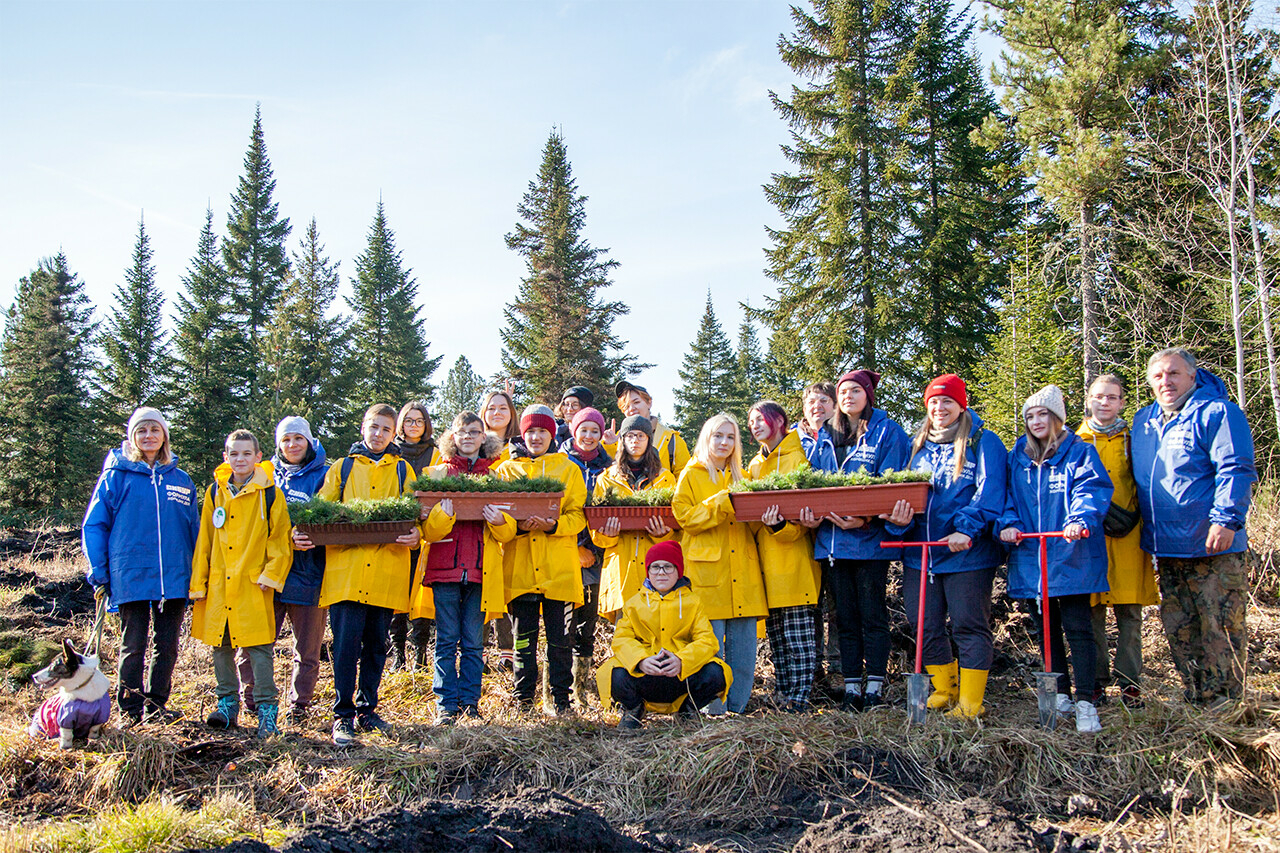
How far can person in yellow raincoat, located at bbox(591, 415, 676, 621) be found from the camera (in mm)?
5664

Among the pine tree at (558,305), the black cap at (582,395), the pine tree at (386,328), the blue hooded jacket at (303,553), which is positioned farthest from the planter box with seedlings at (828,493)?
the pine tree at (386,328)

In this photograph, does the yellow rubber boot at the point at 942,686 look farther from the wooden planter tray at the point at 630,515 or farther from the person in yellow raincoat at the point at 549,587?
the person in yellow raincoat at the point at 549,587

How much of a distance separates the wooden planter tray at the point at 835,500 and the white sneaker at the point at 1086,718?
1347 millimetres

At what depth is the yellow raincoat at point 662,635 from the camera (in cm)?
497

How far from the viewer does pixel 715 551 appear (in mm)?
5359

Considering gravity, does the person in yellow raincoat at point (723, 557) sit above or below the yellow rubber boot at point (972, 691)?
above

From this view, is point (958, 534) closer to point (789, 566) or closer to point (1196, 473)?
point (789, 566)

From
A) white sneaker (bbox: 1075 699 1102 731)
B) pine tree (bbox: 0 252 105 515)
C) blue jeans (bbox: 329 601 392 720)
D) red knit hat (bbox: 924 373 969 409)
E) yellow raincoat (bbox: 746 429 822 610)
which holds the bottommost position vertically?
white sneaker (bbox: 1075 699 1102 731)

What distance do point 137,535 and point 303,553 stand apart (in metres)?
1.00

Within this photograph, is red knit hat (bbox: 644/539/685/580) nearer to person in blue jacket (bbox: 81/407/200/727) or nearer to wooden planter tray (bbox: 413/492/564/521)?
wooden planter tray (bbox: 413/492/564/521)

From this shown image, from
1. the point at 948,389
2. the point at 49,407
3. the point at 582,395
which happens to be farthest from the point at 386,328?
the point at 948,389

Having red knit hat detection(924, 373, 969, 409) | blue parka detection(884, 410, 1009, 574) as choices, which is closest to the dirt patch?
blue parka detection(884, 410, 1009, 574)

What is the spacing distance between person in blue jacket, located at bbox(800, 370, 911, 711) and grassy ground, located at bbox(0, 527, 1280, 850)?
58 cm

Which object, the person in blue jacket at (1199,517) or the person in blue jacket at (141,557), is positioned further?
the person in blue jacket at (141,557)
